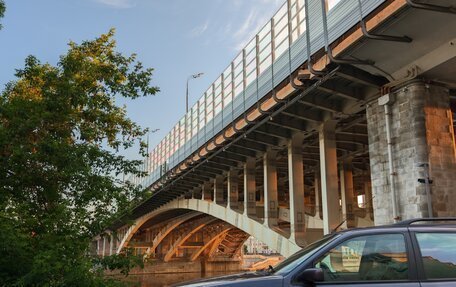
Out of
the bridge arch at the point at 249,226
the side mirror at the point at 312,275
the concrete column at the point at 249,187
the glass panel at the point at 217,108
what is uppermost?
the glass panel at the point at 217,108

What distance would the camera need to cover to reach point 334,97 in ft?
51.2

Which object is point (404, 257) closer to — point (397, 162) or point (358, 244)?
point (358, 244)

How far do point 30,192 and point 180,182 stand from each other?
2548 cm

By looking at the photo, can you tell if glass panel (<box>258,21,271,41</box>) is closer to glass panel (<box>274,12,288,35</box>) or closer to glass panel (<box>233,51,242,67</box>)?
glass panel (<box>274,12,288,35</box>)

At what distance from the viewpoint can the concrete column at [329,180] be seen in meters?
16.8

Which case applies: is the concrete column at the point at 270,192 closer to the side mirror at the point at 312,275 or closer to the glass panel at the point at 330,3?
the glass panel at the point at 330,3

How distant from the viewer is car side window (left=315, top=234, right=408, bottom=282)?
4141 millimetres

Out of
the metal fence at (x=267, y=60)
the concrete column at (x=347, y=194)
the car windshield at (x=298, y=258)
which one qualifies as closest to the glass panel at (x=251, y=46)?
the metal fence at (x=267, y=60)

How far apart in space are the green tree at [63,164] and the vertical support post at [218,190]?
66.8ft

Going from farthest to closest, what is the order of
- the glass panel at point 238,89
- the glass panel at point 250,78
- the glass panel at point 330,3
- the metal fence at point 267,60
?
the glass panel at point 238,89, the glass panel at point 250,78, the glass panel at point 330,3, the metal fence at point 267,60

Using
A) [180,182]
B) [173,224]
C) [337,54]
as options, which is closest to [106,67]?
[337,54]

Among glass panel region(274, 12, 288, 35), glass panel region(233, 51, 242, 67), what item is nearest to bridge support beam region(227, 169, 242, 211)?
glass panel region(233, 51, 242, 67)

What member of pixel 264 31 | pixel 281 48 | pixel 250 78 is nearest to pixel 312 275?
pixel 281 48

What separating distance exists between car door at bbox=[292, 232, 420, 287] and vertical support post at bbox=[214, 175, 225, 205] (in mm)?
25642
